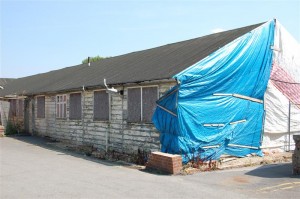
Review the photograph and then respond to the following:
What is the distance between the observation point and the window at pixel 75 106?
1927 cm

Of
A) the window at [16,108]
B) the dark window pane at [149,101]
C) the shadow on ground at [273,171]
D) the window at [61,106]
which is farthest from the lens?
the window at [16,108]

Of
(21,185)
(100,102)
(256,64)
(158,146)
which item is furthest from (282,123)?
(21,185)

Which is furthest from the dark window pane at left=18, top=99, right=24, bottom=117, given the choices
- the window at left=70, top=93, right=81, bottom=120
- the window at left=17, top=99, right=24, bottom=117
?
the window at left=70, top=93, right=81, bottom=120

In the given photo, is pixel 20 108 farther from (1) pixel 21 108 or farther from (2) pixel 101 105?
(2) pixel 101 105

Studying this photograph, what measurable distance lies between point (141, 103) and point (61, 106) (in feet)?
27.4

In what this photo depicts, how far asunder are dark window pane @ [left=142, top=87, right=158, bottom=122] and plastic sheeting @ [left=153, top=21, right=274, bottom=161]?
830mm

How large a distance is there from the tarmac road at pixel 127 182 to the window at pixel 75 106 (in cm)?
638

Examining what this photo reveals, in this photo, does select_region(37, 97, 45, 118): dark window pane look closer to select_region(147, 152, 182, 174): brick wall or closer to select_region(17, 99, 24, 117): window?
select_region(17, 99, 24, 117): window

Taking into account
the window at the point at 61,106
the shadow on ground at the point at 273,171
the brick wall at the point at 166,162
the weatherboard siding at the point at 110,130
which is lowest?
the shadow on ground at the point at 273,171

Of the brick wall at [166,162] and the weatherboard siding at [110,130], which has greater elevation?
the weatherboard siding at [110,130]

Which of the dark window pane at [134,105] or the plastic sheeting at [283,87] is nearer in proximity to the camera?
the dark window pane at [134,105]

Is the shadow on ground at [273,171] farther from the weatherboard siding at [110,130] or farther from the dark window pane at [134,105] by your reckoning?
the dark window pane at [134,105]

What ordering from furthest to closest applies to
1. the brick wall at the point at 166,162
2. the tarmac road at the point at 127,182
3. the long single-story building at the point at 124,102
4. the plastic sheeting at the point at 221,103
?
1. the long single-story building at the point at 124,102
2. the plastic sheeting at the point at 221,103
3. the brick wall at the point at 166,162
4. the tarmac road at the point at 127,182

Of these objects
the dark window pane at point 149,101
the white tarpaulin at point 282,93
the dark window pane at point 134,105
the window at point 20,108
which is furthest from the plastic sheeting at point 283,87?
the window at point 20,108
